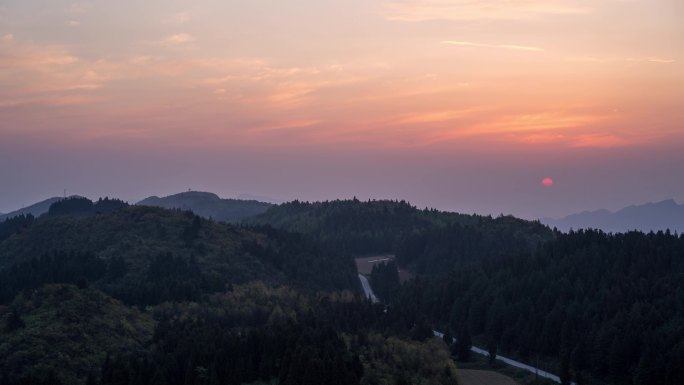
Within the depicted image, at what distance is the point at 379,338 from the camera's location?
125062 mm

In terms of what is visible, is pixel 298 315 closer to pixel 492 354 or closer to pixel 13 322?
pixel 492 354

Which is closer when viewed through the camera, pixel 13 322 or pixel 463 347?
pixel 13 322

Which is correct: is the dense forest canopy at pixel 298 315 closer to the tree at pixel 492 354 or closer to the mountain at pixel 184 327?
the mountain at pixel 184 327

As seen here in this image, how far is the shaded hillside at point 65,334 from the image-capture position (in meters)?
99.8

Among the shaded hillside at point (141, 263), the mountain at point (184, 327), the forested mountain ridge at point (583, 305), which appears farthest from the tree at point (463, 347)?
the shaded hillside at point (141, 263)

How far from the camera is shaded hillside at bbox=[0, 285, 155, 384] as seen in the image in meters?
99.8

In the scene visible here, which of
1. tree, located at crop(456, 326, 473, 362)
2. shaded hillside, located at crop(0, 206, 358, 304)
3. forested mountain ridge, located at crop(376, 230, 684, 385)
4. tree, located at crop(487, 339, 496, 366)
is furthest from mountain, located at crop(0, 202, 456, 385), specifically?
forested mountain ridge, located at crop(376, 230, 684, 385)

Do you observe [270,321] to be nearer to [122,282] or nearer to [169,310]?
[169,310]

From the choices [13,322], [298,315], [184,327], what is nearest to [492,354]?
[298,315]

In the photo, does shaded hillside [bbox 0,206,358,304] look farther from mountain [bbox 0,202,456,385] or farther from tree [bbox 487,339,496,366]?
tree [bbox 487,339,496,366]

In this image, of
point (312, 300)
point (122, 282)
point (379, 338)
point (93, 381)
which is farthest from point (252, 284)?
point (93, 381)

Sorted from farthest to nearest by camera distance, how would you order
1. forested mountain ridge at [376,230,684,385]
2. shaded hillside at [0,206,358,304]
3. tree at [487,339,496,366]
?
1. shaded hillside at [0,206,358,304]
2. tree at [487,339,496,366]
3. forested mountain ridge at [376,230,684,385]

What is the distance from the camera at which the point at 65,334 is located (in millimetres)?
109500

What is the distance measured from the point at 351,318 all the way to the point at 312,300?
1985 centimetres
